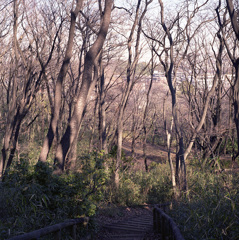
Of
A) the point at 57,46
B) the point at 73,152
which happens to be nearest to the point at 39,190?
the point at 73,152

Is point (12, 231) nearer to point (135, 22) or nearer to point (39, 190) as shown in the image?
point (39, 190)

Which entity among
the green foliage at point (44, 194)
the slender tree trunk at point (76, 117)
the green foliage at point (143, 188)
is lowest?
the green foliage at point (143, 188)

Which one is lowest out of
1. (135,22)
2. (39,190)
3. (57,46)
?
(39,190)

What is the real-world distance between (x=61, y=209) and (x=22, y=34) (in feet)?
33.7

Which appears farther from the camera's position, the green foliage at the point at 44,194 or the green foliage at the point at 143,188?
the green foliage at the point at 143,188

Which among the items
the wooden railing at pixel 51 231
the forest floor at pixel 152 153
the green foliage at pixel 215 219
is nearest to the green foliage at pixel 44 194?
the wooden railing at pixel 51 231

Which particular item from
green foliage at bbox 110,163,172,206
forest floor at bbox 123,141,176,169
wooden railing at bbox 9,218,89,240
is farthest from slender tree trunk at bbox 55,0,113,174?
forest floor at bbox 123,141,176,169

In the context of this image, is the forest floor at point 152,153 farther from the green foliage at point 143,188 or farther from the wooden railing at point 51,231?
the wooden railing at point 51,231

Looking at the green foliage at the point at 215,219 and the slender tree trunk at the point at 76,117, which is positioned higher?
the slender tree trunk at the point at 76,117

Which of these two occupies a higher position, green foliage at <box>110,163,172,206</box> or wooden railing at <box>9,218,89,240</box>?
wooden railing at <box>9,218,89,240</box>

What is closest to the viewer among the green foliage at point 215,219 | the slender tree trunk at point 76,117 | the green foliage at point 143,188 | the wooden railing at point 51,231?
the wooden railing at point 51,231

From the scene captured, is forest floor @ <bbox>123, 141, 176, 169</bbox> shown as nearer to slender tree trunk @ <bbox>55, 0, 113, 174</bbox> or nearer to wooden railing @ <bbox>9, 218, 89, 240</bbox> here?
slender tree trunk @ <bbox>55, 0, 113, 174</bbox>

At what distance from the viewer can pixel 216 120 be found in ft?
58.1

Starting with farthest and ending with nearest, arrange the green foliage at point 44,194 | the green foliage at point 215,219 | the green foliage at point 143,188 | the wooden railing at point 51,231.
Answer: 1. the green foliage at point 143,188
2. the green foliage at point 44,194
3. the green foliage at point 215,219
4. the wooden railing at point 51,231
